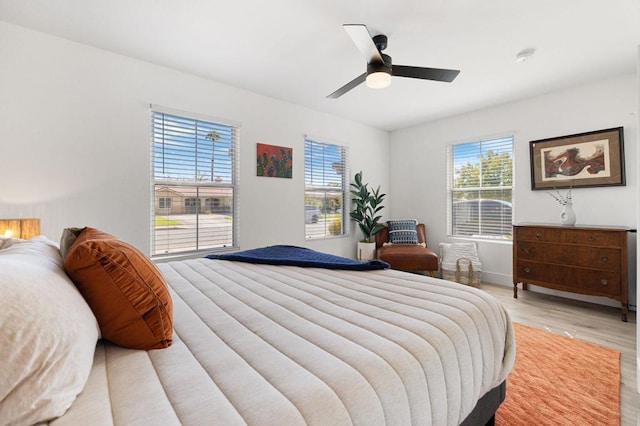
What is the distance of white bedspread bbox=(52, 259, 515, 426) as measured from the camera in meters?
0.64

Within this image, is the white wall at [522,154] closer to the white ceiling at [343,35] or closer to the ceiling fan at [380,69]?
the white ceiling at [343,35]

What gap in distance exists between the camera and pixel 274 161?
3826 mm

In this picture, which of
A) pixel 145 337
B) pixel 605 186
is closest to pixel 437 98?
pixel 605 186

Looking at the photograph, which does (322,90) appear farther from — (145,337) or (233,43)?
(145,337)

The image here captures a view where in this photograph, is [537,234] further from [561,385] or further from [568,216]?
[561,385]

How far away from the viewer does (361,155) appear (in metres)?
5.00

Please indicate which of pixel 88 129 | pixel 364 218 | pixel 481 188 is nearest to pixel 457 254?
pixel 481 188

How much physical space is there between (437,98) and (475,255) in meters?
2.30

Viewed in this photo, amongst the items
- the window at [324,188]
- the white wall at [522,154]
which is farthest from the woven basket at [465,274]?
the window at [324,188]

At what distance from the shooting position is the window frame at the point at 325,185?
4.29 metres

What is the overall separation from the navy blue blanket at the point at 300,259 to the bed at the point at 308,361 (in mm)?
393

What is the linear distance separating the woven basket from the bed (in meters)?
3.01

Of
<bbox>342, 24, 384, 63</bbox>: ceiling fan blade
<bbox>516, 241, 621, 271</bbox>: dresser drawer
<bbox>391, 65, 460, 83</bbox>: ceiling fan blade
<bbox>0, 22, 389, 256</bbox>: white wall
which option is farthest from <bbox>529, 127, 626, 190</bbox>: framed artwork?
<bbox>0, 22, 389, 256</bbox>: white wall

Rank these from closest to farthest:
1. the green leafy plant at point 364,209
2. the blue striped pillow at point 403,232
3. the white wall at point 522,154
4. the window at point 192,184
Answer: the window at point 192,184, the white wall at point 522,154, the blue striped pillow at point 403,232, the green leafy plant at point 364,209
